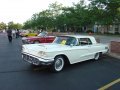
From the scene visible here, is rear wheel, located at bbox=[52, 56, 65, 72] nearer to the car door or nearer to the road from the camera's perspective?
the road

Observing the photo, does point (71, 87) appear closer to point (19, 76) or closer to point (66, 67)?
point (19, 76)

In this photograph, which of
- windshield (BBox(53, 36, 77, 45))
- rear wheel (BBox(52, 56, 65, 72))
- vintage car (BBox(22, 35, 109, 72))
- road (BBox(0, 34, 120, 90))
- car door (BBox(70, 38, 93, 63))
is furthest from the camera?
windshield (BBox(53, 36, 77, 45))

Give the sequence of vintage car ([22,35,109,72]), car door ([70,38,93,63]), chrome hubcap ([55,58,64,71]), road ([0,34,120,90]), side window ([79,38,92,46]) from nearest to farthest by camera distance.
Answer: road ([0,34,120,90])
vintage car ([22,35,109,72])
chrome hubcap ([55,58,64,71])
car door ([70,38,93,63])
side window ([79,38,92,46])

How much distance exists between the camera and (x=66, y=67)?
8.73 meters

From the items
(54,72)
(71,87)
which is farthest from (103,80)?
(54,72)

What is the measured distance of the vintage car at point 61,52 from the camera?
7641 millimetres

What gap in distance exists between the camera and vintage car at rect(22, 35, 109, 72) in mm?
7641

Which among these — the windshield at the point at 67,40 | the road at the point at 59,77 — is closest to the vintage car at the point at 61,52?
the windshield at the point at 67,40

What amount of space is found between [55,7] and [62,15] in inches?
140

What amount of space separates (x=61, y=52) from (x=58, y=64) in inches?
18.8

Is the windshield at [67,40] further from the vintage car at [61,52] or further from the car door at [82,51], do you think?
the car door at [82,51]

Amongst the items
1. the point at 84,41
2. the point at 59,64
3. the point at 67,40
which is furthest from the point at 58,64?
the point at 84,41

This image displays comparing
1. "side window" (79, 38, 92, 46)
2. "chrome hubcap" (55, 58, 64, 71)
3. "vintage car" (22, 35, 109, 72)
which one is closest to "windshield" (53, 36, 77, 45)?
"vintage car" (22, 35, 109, 72)

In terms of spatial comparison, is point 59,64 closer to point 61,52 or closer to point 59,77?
point 61,52
